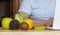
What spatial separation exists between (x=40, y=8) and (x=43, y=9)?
3cm

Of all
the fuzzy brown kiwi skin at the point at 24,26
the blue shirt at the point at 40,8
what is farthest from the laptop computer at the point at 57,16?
the blue shirt at the point at 40,8

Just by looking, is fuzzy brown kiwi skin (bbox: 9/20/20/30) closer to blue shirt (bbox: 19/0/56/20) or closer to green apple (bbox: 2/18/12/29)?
green apple (bbox: 2/18/12/29)

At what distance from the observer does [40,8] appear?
1.49 metres

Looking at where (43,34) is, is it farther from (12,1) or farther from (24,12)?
(12,1)

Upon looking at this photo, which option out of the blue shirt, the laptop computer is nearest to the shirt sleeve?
the blue shirt

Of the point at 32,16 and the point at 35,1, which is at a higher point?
the point at 35,1

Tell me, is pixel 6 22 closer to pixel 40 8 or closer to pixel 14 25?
pixel 14 25

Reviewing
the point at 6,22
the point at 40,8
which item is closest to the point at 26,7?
the point at 40,8

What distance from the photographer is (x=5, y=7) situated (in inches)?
118

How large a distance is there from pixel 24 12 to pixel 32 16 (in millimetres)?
94

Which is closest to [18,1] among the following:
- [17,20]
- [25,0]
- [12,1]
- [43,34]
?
[12,1]

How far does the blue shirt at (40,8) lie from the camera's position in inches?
57.9

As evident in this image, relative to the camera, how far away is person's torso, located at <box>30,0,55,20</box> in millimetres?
1471

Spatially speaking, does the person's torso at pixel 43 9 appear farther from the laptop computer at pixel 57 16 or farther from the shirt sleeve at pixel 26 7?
the laptop computer at pixel 57 16
